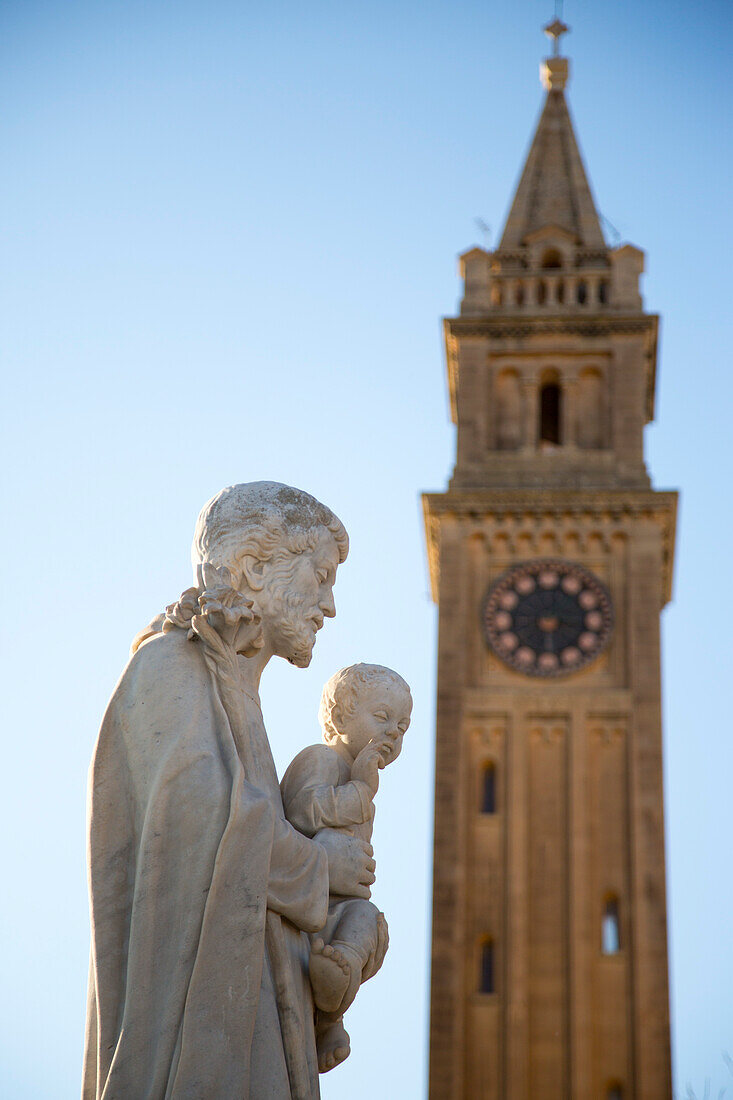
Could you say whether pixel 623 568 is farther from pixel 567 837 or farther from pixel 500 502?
pixel 567 837

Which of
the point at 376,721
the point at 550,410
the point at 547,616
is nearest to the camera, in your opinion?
the point at 376,721

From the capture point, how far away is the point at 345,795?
4.43 metres

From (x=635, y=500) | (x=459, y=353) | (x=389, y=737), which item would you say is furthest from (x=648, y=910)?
(x=389, y=737)

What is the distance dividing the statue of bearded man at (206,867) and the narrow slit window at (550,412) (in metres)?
38.0

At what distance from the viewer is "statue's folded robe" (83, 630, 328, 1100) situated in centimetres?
384

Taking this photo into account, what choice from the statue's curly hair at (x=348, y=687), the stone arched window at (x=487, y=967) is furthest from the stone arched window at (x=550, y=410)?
the statue's curly hair at (x=348, y=687)

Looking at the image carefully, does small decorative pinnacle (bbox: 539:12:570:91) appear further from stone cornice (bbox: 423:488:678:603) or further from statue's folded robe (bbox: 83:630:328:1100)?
statue's folded robe (bbox: 83:630:328:1100)

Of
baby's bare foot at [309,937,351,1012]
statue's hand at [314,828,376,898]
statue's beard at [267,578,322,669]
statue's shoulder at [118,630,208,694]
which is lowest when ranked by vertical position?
baby's bare foot at [309,937,351,1012]

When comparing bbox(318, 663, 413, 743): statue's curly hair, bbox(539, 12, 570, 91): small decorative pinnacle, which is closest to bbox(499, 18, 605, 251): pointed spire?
bbox(539, 12, 570, 91): small decorative pinnacle

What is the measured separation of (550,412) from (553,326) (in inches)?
75.1

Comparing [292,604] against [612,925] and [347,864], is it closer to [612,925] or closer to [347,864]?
[347,864]

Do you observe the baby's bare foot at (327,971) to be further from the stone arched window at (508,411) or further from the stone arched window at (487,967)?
the stone arched window at (508,411)

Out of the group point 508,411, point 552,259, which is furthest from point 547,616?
point 552,259

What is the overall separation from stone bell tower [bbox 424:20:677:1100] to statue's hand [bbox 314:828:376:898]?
32075 mm
